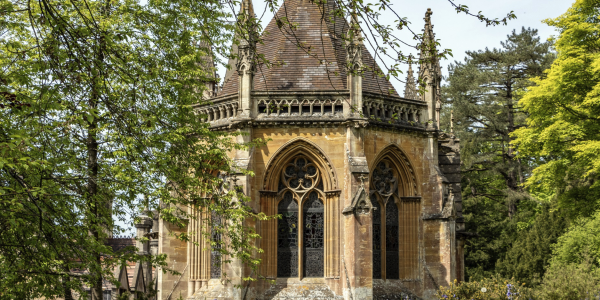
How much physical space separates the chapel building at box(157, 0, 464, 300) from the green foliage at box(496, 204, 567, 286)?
7.69m

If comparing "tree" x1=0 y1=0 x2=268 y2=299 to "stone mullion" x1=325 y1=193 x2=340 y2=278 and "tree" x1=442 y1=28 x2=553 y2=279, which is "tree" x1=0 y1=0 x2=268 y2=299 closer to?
"stone mullion" x1=325 y1=193 x2=340 y2=278

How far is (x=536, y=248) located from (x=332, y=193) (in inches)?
446

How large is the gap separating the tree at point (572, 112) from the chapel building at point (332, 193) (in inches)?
138

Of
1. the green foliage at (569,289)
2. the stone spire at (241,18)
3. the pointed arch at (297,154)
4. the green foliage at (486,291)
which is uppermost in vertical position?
the stone spire at (241,18)

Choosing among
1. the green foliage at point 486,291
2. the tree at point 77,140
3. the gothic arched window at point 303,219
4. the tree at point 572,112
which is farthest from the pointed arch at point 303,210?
the tree at point 572,112

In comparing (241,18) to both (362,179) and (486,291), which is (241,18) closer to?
(362,179)

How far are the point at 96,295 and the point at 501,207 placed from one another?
26.8 metres

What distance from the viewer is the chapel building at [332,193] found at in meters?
17.5

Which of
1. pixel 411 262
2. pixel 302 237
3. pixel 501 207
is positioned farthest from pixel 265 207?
pixel 501 207

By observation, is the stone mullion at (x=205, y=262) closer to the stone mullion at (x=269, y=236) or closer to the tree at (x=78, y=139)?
the stone mullion at (x=269, y=236)

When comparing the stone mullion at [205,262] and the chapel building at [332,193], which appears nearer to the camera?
the chapel building at [332,193]

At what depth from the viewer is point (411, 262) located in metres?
18.9

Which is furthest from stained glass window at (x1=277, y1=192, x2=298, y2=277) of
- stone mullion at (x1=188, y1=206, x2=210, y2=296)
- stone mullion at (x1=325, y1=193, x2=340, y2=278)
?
stone mullion at (x1=188, y1=206, x2=210, y2=296)

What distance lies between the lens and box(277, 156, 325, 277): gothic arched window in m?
18.1
